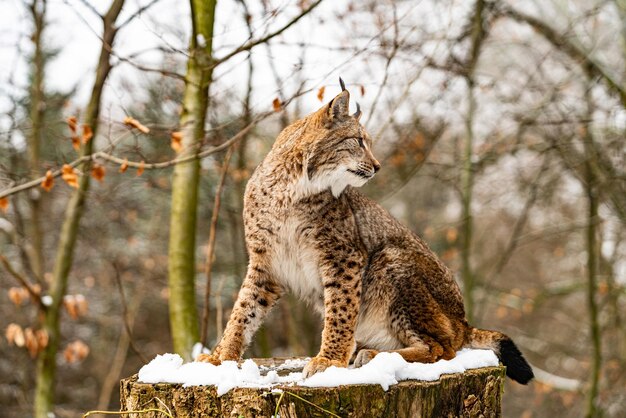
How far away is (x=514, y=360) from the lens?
4344 millimetres

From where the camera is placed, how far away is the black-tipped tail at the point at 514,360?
14.2 feet

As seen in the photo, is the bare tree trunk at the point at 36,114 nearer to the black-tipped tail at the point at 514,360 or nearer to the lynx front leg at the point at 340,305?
the lynx front leg at the point at 340,305

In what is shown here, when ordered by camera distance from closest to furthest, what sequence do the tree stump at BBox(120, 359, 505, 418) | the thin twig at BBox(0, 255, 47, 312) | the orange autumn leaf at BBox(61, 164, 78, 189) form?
1. the tree stump at BBox(120, 359, 505, 418)
2. the orange autumn leaf at BBox(61, 164, 78, 189)
3. the thin twig at BBox(0, 255, 47, 312)

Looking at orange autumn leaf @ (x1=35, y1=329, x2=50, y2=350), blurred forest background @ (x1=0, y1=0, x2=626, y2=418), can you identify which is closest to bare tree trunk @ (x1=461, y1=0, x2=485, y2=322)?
blurred forest background @ (x1=0, y1=0, x2=626, y2=418)

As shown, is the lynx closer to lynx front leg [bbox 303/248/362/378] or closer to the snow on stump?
lynx front leg [bbox 303/248/362/378]

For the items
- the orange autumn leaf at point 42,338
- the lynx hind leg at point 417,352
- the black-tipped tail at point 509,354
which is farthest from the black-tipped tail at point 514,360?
the orange autumn leaf at point 42,338

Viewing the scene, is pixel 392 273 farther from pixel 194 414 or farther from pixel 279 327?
pixel 279 327

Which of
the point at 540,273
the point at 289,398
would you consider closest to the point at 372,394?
the point at 289,398

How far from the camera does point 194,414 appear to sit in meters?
3.31

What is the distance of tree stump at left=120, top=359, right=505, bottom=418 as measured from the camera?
3.14 metres

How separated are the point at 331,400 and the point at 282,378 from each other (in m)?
0.47

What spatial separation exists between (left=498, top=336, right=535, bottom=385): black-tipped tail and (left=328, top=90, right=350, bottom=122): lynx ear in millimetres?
1769

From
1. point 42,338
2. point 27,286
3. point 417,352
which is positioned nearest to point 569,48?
point 417,352

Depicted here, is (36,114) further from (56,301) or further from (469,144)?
(469,144)
